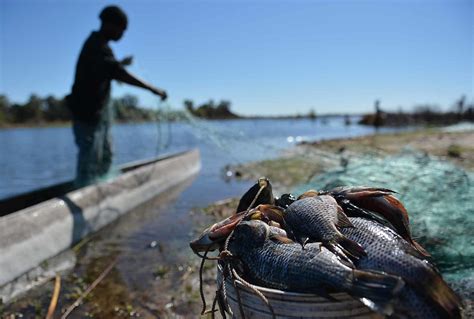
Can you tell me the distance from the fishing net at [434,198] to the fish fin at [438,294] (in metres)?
1.93

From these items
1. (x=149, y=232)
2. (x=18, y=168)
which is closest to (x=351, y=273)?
(x=149, y=232)

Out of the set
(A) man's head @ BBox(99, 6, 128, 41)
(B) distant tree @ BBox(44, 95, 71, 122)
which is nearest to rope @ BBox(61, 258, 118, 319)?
(A) man's head @ BBox(99, 6, 128, 41)

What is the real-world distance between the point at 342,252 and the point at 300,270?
0.88ft

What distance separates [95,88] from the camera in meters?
8.38

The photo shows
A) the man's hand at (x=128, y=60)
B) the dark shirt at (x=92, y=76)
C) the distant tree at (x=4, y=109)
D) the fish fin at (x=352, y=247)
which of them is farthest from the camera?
the distant tree at (x=4, y=109)

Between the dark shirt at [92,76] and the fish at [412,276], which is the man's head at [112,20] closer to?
the dark shirt at [92,76]

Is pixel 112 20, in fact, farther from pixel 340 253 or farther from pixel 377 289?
pixel 377 289

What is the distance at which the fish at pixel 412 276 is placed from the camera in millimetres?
1983

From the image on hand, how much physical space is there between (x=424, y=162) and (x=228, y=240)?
187 inches

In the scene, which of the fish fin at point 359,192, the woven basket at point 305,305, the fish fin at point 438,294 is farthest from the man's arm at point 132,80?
the fish fin at point 438,294

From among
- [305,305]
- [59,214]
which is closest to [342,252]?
[305,305]

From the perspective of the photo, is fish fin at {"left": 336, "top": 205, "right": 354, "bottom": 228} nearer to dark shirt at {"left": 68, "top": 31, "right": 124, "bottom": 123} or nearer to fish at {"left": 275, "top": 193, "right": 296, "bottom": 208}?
fish at {"left": 275, "top": 193, "right": 296, "bottom": 208}

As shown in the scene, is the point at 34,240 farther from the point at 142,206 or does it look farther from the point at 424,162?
the point at 424,162

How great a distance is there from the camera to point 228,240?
264 centimetres
